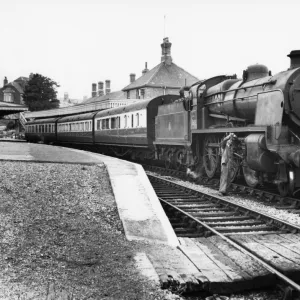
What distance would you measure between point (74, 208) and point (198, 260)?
2.70 meters

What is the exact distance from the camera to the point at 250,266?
462 centimetres

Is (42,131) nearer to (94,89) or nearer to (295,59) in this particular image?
(295,59)

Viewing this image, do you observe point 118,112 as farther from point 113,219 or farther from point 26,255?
point 26,255

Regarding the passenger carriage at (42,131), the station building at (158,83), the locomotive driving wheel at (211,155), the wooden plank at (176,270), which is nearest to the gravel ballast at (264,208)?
the locomotive driving wheel at (211,155)

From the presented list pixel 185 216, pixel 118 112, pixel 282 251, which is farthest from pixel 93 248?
pixel 118 112

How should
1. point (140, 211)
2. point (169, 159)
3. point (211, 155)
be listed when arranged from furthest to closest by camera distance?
point (169, 159) → point (211, 155) → point (140, 211)

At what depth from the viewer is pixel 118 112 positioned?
70.7ft

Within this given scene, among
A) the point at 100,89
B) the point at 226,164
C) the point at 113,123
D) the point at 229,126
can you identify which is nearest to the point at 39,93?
the point at 100,89

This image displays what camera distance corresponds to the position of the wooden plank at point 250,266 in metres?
4.27

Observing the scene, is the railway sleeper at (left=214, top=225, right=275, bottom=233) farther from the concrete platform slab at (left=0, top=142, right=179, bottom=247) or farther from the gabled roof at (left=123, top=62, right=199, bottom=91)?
the gabled roof at (left=123, top=62, right=199, bottom=91)

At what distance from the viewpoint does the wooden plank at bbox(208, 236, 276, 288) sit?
14.0 ft

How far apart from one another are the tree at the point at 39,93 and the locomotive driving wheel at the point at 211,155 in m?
63.7

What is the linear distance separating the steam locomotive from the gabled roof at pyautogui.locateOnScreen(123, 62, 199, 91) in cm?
3042

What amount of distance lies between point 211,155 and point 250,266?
7.90 metres
